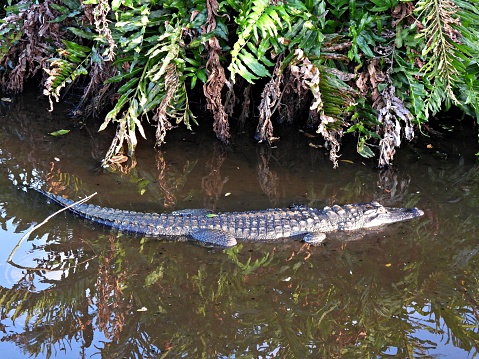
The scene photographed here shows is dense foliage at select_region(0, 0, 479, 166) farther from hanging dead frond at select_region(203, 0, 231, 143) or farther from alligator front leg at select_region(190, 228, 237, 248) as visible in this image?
alligator front leg at select_region(190, 228, 237, 248)

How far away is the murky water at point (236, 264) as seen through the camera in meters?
4.06

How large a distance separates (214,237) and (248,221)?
0.35 metres

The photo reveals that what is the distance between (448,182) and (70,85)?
459 centimetres

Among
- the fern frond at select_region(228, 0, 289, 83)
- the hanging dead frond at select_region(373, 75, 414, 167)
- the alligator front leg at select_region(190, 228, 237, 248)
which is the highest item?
the fern frond at select_region(228, 0, 289, 83)

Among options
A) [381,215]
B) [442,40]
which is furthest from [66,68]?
[442,40]

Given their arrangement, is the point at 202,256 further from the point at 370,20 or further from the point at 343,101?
the point at 370,20

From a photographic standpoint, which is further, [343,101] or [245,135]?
[245,135]

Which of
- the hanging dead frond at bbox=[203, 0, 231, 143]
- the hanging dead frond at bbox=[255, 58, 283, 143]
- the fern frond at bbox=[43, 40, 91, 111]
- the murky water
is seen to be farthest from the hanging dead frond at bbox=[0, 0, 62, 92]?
the hanging dead frond at bbox=[255, 58, 283, 143]

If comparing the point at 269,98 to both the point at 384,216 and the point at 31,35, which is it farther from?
the point at 31,35

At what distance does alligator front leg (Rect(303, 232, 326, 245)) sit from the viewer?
5.24 metres

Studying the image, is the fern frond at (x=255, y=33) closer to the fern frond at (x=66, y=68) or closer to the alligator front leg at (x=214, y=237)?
the alligator front leg at (x=214, y=237)

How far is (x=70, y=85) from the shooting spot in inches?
290

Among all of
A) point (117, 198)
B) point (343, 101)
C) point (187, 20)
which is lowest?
point (117, 198)

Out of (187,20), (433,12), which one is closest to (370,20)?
(433,12)
